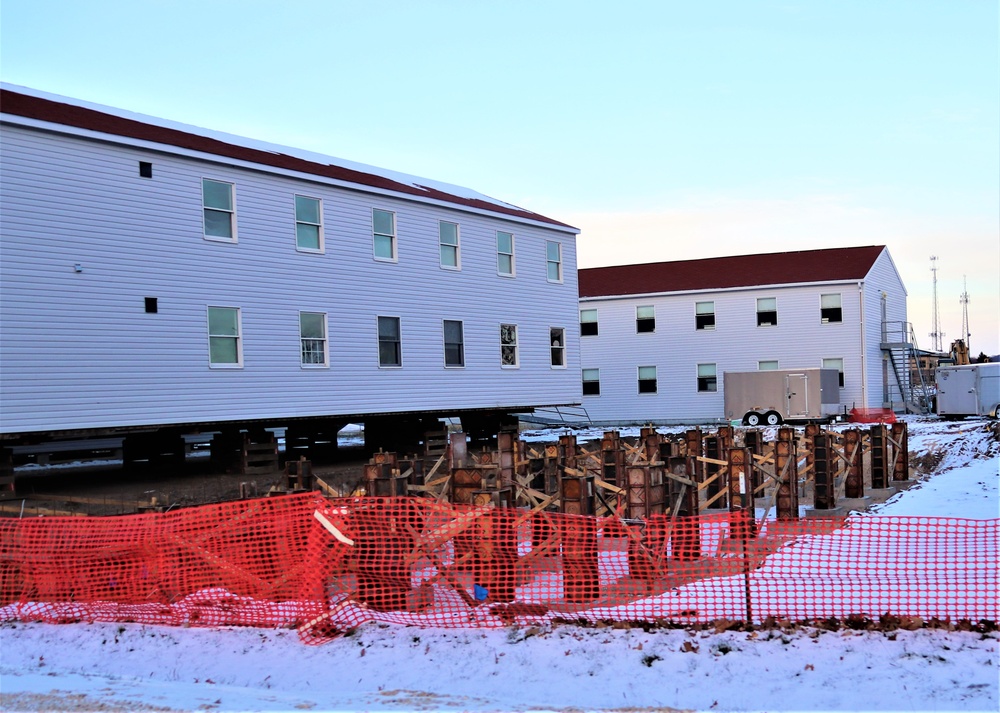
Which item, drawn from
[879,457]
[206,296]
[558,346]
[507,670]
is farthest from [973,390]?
[507,670]

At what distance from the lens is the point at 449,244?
3253cm

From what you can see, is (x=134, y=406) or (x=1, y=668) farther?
(x=134, y=406)

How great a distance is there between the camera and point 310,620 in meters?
9.55

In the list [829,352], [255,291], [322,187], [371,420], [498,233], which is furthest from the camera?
[829,352]

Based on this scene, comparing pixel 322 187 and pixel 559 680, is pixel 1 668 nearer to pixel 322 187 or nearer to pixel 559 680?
pixel 559 680

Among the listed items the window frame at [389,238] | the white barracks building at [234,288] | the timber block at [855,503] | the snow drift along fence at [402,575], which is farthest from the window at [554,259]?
the snow drift along fence at [402,575]

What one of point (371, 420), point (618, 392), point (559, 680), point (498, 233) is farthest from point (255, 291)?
point (618, 392)

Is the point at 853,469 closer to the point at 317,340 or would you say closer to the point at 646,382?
the point at 317,340

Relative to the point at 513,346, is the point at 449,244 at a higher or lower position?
higher

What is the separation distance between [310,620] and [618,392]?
1735 inches

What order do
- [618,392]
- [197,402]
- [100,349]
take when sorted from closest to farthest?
[100,349]
[197,402]
[618,392]

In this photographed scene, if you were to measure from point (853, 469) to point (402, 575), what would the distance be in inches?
540

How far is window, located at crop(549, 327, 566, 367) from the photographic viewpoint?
37.1 meters

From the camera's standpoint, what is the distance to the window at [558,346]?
122ft
